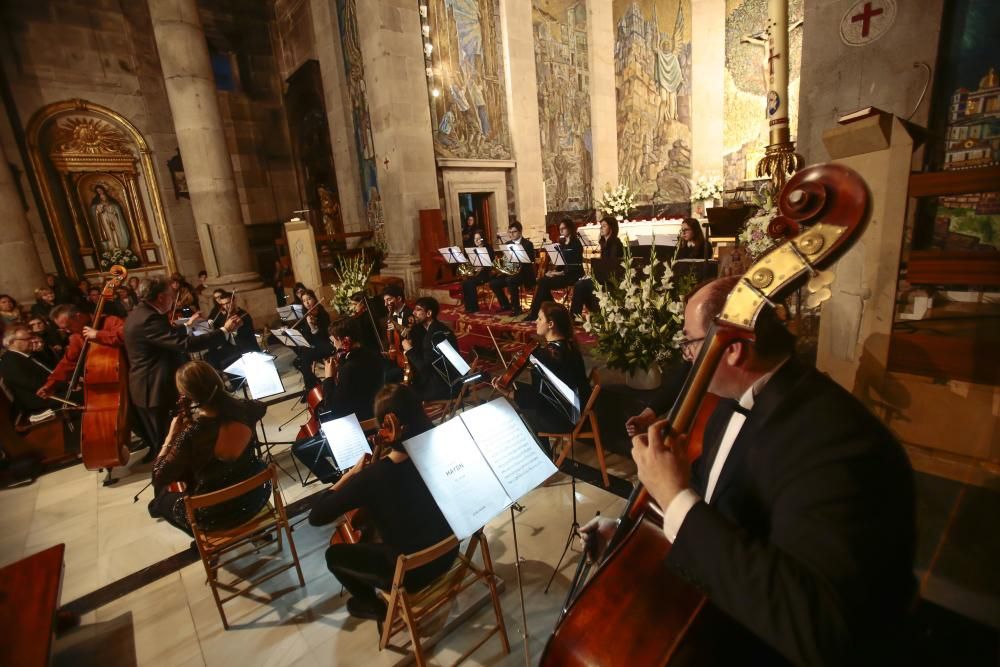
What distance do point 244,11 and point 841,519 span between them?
17.6m

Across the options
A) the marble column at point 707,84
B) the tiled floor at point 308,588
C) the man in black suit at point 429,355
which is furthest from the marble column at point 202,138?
the marble column at point 707,84

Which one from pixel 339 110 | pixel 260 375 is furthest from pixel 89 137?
pixel 260 375

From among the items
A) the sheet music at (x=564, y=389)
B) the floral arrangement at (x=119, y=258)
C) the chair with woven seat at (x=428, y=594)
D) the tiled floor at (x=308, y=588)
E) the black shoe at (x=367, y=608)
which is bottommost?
the tiled floor at (x=308, y=588)

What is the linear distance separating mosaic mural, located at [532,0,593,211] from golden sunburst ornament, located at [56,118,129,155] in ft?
34.9

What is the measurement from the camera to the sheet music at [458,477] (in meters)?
1.89

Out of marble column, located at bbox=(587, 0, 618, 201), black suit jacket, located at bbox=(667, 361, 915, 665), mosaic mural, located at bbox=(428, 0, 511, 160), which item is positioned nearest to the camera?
black suit jacket, located at bbox=(667, 361, 915, 665)

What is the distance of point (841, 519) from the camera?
0.91 m

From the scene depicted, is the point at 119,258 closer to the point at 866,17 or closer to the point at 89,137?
the point at 89,137

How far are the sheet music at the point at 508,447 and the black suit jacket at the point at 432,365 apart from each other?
8.04ft

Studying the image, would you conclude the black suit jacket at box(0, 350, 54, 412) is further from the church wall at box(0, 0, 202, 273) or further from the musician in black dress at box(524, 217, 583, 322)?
the church wall at box(0, 0, 202, 273)

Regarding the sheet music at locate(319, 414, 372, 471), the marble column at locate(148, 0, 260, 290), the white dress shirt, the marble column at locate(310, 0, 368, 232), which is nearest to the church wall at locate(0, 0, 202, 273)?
the marble column at locate(148, 0, 260, 290)

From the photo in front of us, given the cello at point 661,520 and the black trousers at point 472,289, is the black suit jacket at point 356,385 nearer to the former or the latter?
the cello at point 661,520

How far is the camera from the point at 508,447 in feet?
6.97

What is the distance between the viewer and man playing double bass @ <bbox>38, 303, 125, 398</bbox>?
4629 mm
